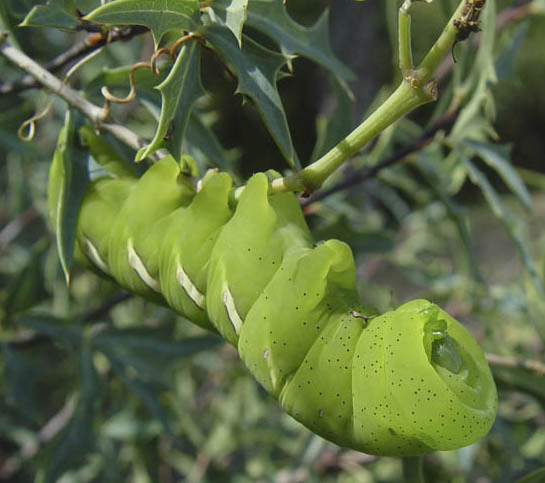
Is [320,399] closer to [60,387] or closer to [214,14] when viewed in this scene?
[214,14]

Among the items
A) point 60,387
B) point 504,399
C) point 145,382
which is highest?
point 145,382

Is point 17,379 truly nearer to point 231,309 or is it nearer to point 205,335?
point 205,335

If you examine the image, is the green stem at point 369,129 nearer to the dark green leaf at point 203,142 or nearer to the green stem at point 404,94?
the green stem at point 404,94

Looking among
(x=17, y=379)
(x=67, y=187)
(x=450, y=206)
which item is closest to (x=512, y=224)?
(x=450, y=206)

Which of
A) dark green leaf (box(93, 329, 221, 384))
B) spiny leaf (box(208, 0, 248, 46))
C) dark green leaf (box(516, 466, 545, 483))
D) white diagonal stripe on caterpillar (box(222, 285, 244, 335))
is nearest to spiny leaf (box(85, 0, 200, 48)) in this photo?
spiny leaf (box(208, 0, 248, 46))

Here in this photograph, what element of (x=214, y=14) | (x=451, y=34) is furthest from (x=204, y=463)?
(x=451, y=34)

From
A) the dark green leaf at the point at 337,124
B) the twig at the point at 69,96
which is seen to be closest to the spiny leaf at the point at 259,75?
the twig at the point at 69,96

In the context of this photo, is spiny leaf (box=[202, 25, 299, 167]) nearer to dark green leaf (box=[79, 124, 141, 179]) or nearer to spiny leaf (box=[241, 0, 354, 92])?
spiny leaf (box=[241, 0, 354, 92])
